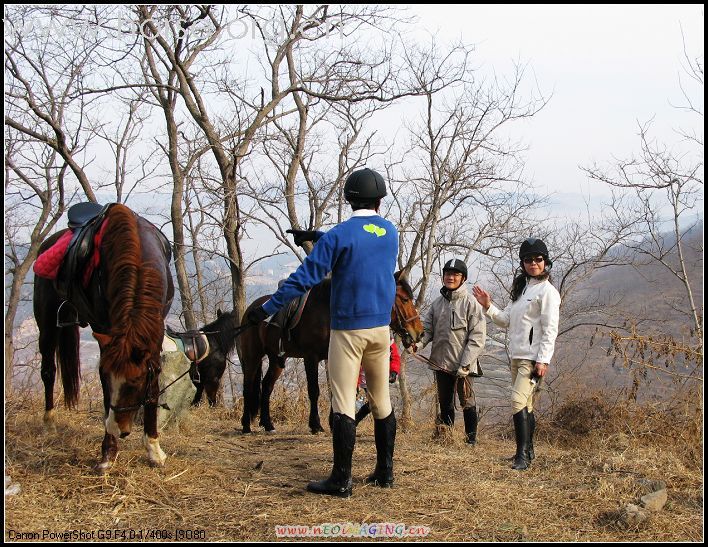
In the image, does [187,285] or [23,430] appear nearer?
[23,430]

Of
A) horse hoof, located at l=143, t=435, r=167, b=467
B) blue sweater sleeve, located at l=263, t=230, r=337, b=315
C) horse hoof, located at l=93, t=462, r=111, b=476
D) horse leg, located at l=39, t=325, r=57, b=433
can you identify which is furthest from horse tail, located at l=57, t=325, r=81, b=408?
blue sweater sleeve, located at l=263, t=230, r=337, b=315

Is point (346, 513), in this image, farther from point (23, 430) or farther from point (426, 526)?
point (23, 430)

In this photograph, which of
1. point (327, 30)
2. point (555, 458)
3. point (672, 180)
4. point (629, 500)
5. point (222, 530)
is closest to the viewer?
point (222, 530)

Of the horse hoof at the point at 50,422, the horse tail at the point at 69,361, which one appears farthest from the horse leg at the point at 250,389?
the horse hoof at the point at 50,422

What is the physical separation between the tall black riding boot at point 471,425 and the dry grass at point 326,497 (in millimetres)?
590

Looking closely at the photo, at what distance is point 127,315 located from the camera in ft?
14.5

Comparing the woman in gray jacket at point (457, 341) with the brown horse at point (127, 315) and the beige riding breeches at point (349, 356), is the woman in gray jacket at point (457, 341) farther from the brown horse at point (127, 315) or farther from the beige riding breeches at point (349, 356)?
the brown horse at point (127, 315)

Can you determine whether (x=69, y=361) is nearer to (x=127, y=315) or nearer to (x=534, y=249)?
(x=127, y=315)

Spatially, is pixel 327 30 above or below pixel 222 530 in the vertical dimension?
above

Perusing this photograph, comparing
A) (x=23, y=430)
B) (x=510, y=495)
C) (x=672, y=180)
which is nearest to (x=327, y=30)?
(x=672, y=180)

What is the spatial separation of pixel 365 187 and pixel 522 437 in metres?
2.73

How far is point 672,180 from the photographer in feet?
43.1

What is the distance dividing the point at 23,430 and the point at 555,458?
4.90m

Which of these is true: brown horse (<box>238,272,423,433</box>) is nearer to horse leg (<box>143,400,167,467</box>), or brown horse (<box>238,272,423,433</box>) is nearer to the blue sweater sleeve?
horse leg (<box>143,400,167,467</box>)
